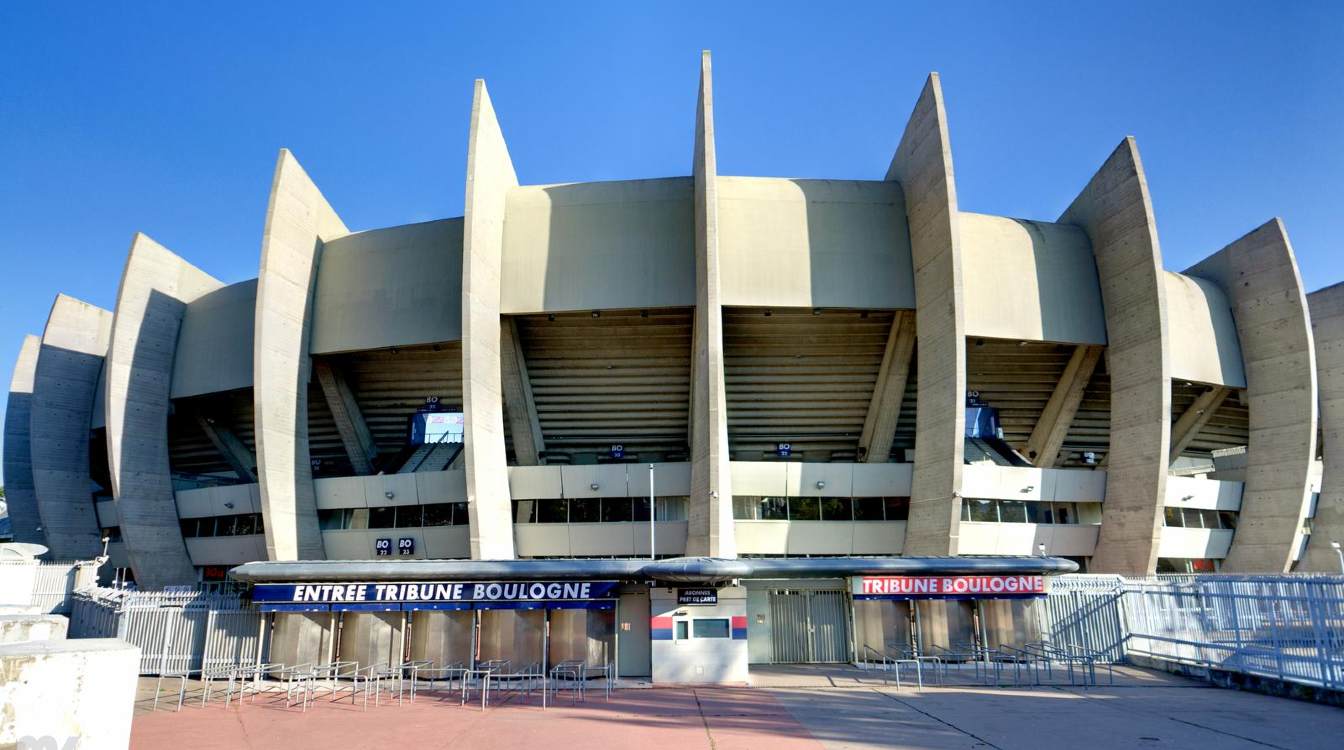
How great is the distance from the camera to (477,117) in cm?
2686

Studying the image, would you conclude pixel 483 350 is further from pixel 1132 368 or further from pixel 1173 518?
pixel 1173 518

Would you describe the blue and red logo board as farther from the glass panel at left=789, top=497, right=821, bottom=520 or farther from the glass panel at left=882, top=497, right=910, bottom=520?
the glass panel at left=882, top=497, right=910, bottom=520

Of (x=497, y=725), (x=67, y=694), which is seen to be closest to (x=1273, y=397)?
(x=497, y=725)

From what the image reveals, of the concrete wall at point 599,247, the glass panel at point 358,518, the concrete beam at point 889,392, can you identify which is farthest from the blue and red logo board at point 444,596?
the concrete beam at point 889,392

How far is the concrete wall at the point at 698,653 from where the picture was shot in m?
16.5

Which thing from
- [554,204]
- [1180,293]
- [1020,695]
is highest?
[554,204]

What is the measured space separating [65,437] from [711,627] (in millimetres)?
37134

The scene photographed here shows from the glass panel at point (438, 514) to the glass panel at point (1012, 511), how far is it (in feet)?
70.8

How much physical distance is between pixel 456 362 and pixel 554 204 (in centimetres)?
782

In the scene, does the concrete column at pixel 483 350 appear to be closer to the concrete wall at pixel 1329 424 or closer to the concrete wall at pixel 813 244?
the concrete wall at pixel 813 244

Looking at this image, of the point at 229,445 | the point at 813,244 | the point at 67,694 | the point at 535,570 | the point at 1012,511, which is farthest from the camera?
the point at 229,445

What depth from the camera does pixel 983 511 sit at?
2912 cm

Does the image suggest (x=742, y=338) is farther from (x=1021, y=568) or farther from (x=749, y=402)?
(x=1021, y=568)

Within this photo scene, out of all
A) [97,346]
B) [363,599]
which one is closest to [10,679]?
[363,599]
